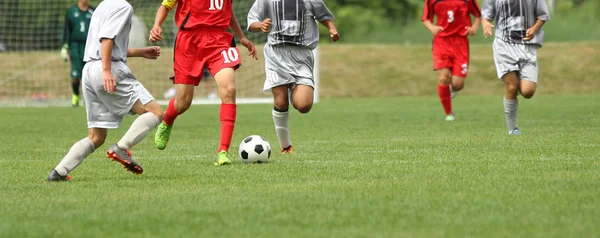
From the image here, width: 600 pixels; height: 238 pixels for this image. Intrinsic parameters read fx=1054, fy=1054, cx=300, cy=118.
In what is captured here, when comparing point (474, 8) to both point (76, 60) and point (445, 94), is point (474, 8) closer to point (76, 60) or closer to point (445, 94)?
point (445, 94)

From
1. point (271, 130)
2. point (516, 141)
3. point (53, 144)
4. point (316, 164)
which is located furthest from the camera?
point (271, 130)

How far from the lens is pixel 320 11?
1013 centimetres

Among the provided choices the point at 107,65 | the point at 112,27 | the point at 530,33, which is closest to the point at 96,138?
the point at 107,65

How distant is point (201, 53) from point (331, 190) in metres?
2.85

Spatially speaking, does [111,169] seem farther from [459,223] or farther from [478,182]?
[459,223]

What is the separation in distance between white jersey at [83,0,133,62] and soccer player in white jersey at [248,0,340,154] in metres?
2.57

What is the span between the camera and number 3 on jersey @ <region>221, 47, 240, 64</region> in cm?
898

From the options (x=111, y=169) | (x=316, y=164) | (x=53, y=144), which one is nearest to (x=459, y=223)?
(x=316, y=164)

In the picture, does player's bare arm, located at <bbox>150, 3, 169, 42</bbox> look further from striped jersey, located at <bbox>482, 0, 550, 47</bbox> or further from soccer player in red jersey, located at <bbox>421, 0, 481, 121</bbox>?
soccer player in red jersey, located at <bbox>421, 0, 481, 121</bbox>

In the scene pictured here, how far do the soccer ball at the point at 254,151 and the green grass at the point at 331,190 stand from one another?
190mm

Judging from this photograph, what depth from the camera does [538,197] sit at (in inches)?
240

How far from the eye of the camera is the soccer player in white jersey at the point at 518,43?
12.0 meters

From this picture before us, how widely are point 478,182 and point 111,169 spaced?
3.24 meters

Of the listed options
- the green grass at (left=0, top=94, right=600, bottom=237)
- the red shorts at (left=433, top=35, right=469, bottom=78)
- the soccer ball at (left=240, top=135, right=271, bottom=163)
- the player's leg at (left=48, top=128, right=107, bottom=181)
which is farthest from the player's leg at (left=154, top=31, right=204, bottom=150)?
the red shorts at (left=433, top=35, right=469, bottom=78)
